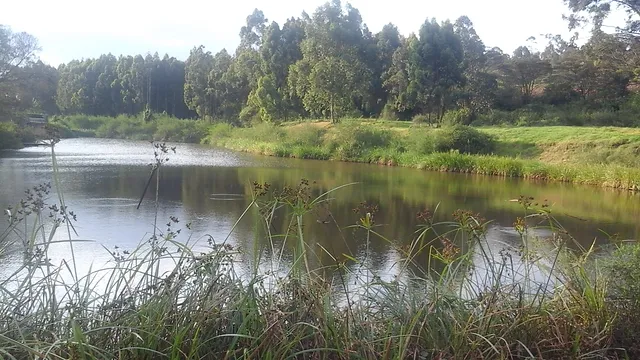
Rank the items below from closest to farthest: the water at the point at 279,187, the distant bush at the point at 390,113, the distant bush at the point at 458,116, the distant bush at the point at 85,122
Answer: the water at the point at 279,187, the distant bush at the point at 458,116, the distant bush at the point at 390,113, the distant bush at the point at 85,122

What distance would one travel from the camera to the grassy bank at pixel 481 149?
1975 centimetres

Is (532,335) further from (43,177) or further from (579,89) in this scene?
(579,89)

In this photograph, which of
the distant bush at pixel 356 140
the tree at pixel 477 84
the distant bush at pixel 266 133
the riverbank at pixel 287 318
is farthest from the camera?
the tree at pixel 477 84

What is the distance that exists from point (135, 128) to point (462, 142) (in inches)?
1204

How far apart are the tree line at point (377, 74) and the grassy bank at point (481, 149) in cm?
297

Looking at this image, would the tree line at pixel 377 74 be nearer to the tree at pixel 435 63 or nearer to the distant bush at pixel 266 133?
the tree at pixel 435 63

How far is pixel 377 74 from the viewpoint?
39.1 meters

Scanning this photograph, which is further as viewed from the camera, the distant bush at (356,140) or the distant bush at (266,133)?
the distant bush at (266,133)

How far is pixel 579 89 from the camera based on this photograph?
118 ft

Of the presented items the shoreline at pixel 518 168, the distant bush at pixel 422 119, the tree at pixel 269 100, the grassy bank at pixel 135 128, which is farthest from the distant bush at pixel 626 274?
the grassy bank at pixel 135 128

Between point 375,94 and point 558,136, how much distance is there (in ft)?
57.4

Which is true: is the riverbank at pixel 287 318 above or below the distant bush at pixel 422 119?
below

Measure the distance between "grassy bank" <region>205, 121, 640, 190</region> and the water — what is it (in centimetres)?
120

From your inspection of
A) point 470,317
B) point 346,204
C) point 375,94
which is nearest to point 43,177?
point 346,204
